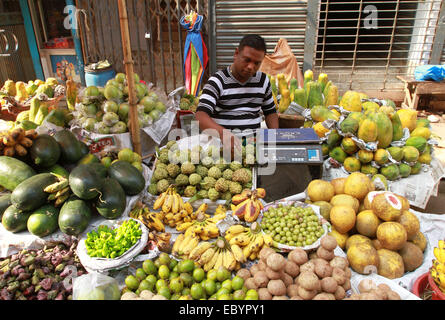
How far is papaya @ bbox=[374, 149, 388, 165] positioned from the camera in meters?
2.83

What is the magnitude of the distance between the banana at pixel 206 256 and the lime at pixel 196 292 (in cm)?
20

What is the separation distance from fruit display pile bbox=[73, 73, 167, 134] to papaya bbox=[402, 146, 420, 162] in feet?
8.58

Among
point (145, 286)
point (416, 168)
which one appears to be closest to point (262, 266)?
point (145, 286)

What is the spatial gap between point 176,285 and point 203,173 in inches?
39.8

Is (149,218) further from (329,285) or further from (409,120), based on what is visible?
(409,120)

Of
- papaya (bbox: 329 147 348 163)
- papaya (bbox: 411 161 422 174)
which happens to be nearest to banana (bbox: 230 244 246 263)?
papaya (bbox: 329 147 348 163)

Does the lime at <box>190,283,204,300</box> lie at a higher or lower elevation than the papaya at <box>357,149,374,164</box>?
lower

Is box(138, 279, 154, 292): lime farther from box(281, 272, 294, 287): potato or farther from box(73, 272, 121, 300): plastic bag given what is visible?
box(281, 272, 294, 287): potato

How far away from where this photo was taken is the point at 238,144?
2543 mm

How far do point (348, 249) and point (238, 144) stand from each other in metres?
1.14

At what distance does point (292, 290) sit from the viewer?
149 cm

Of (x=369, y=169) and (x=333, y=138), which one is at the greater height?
(x=333, y=138)
